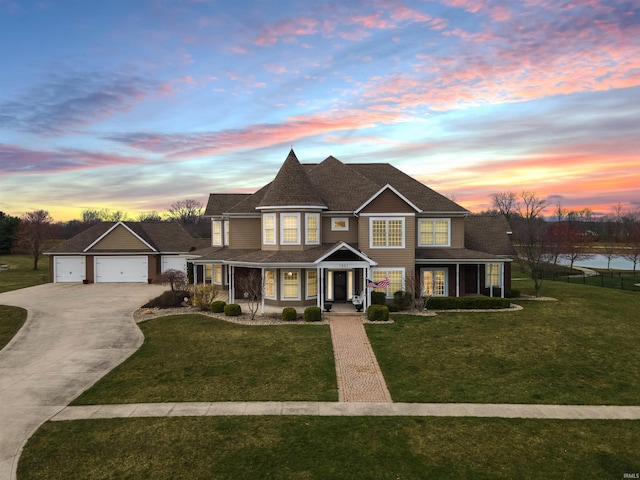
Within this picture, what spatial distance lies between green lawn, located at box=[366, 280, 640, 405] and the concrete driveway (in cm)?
1123

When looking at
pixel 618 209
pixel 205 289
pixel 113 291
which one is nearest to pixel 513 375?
pixel 205 289

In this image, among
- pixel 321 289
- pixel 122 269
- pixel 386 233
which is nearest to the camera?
pixel 321 289

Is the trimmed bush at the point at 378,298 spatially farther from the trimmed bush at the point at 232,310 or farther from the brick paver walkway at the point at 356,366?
the trimmed bush at the point at 232,310

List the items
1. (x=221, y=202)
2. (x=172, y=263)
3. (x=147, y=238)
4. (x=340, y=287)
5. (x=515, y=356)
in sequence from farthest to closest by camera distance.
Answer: (x=147, y=238) < (x=172, y=263) < (x=221, y=202) < (x=340, y=287) < (x=515, y=356)

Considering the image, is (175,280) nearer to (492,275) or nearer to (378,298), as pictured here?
(378,298)

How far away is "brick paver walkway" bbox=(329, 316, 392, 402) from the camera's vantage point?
13148 mm

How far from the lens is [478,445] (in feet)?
32.6

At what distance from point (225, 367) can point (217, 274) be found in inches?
711

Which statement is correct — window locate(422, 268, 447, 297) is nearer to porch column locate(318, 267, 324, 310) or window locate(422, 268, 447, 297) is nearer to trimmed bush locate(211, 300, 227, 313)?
porch column locate(318, 267, 324, 310)

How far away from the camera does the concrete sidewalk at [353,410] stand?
38.1ft

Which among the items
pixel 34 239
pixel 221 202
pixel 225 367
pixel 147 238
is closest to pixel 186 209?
pixel 34 239

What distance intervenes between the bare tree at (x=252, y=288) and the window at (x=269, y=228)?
2387 mm

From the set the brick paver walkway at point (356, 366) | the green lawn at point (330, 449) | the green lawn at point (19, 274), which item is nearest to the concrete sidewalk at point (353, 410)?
the green lawn at point (330, 449)

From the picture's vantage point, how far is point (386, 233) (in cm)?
2636
